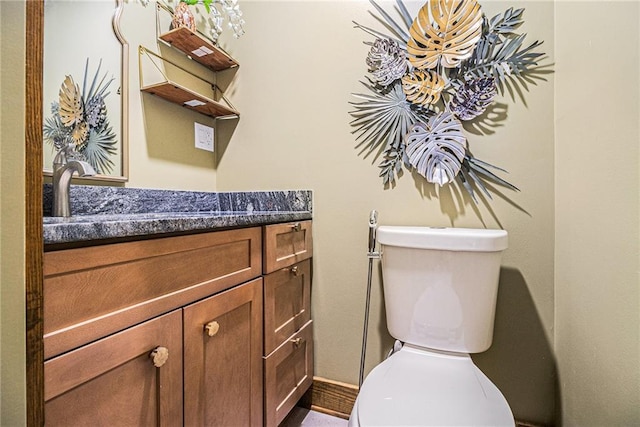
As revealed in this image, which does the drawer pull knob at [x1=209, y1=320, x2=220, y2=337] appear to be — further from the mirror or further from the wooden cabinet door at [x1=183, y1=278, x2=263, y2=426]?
the mirror

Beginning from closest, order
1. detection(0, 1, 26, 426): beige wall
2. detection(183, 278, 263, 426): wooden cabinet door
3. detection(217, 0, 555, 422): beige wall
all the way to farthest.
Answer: detection(0, 1, 26, 426): beige wall, detection(183, 278, 263, 426): wooden cabinet door, detection(217, 0, 555, 422): beige wall

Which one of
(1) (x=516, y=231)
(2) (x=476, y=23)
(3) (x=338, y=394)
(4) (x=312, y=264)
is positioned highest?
(2) (x=476, y=23)

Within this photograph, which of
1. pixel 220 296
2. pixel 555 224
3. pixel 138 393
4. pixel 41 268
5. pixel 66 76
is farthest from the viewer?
pixel 555 224

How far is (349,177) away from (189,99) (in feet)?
2.52

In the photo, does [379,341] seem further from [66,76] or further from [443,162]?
[66,76]

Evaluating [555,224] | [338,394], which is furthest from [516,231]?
[338,394]

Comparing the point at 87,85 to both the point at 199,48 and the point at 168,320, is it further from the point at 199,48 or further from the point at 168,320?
the point at 168,320

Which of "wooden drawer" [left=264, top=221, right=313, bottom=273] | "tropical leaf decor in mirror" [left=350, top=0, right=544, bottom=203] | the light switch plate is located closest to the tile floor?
"wooden drawer" [left=264, top=221, right=313, bottom=273]

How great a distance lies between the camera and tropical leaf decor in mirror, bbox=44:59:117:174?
3.04 ft

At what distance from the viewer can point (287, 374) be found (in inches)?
44.4

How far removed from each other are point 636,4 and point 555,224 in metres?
0.66

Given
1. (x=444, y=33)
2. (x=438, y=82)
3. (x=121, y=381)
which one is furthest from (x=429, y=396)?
(x=444, y=33)

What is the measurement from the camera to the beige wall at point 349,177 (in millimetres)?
1091

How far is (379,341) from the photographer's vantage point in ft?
4.24
